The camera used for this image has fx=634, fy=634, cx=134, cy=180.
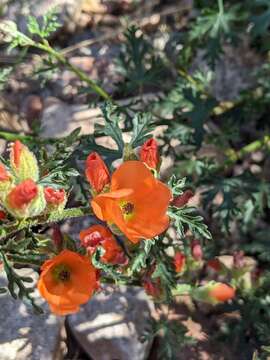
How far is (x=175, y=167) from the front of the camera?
10.4ft

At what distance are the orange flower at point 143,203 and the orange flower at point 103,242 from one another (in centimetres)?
18

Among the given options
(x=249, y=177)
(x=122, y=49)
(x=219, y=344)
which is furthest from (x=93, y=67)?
(x=219, y=344)

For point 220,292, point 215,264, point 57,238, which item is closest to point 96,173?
point 57,238

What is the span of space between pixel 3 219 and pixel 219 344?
4.88 ft

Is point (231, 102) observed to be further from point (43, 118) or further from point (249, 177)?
point (43, 118)

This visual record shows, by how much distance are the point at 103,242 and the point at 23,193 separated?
1.50 ft

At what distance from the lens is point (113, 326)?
2889mm

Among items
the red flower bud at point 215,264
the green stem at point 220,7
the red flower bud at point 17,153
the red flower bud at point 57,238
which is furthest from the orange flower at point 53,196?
the green stem at point 220,7

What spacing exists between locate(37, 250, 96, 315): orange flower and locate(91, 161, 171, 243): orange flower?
216 millimetres

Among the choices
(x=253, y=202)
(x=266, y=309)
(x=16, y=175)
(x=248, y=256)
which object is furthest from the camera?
(x=248, y=256)

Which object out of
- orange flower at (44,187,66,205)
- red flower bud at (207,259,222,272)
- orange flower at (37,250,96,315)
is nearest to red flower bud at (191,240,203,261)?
red flower bud at (207,259,222,272)

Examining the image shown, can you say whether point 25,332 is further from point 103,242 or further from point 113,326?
point 103,242

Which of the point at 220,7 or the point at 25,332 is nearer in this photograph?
the point at 25,332

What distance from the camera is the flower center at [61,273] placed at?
81.7 inches
